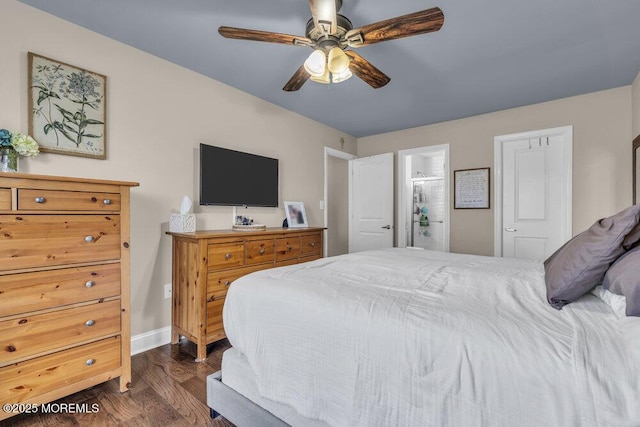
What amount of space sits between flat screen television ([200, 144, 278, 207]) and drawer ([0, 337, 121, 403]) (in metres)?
1.34

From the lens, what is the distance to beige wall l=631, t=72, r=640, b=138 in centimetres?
272

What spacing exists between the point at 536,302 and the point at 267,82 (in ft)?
9.05

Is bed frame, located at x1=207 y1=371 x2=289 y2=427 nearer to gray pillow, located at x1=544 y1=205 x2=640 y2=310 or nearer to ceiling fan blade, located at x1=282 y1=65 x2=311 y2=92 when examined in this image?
gray pillow, located at x1=544 y1=205 x2=640 y2=310

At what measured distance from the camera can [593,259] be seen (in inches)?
39.4

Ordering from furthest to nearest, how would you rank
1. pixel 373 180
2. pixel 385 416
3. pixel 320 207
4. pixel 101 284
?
1. pixel 373 180
2. pixel 320 207
3. pixel 101 284
4. pixel 385 416

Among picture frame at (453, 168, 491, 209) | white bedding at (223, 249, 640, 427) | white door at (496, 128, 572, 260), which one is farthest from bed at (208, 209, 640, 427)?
picture frame at (453, 168, 491, 209)

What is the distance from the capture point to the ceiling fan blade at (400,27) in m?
1.52

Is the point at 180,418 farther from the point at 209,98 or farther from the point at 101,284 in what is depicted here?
the point at 209,98

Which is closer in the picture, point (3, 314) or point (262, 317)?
point (262, 317)

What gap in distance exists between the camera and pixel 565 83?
2916 millimetres

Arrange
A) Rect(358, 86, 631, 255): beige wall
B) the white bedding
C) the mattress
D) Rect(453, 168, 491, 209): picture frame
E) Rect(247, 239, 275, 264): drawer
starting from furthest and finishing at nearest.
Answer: Rect(453, 168, 491, 209): picture frame
Rect(358, 86, 631, 255): beige wall
Rect(247, 239, 275, 264): drawer
the mattress
the white bedding

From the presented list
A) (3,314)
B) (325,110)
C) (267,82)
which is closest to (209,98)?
(267,82)

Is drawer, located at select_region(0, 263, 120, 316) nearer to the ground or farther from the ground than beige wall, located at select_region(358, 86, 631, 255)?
nearer to the ground

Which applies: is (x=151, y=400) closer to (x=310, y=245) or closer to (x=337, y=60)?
(x=310, y=245)
